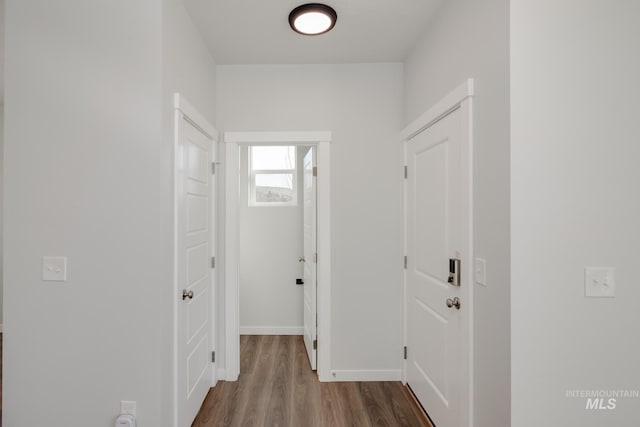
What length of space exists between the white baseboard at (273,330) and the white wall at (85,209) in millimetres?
2165

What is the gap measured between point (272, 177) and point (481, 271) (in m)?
2.72

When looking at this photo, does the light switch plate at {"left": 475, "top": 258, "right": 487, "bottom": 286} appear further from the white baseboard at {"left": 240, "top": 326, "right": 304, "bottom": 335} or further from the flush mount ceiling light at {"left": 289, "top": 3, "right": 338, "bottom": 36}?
the white baseboard at {"left": 240, "top": 326, "right": 304, "bottom": 335}

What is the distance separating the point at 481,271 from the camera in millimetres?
1506

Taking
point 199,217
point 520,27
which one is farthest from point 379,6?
point 199,217

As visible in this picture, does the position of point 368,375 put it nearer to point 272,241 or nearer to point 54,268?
point 272,241

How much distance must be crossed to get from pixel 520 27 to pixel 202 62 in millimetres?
1960

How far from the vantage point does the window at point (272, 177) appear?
3.76m

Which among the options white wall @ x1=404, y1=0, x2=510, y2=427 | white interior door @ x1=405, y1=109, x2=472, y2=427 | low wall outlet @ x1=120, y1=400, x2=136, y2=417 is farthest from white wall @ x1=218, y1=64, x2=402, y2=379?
low wall outlet @ x1=120, y1=400, x2=136, y2=417

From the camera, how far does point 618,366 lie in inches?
51.6

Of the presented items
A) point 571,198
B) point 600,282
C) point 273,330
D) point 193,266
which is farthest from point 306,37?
point 273,330

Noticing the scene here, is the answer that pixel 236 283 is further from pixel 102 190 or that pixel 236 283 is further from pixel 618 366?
pixel 618 366

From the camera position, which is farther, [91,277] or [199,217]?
[199,217]

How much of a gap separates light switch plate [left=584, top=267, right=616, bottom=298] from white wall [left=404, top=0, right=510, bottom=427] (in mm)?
319

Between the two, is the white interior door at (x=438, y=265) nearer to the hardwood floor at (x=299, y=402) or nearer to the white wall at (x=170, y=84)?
the hardwood floor at (x=299, y=402)
